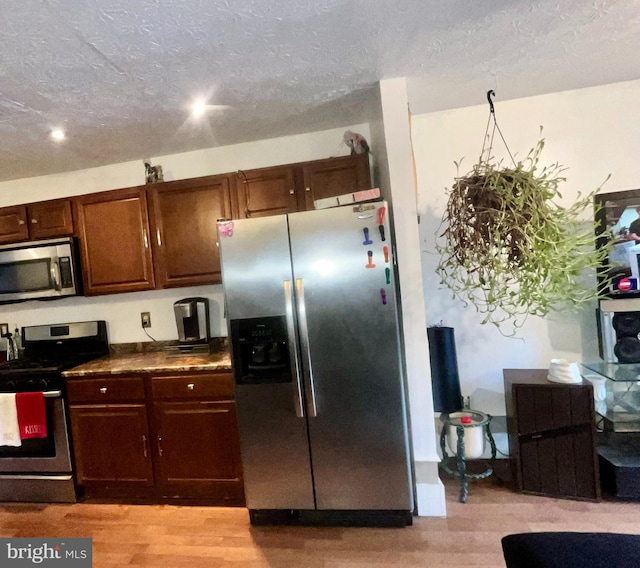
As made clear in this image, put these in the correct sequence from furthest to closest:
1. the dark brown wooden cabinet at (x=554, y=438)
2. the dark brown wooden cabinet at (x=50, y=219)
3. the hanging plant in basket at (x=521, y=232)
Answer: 1. the dark brown wooden cabinet at (x=50, y=219)
2. the dark brown wooden cabinet at (x=554, y=438)
3. the hanging plant in basket at (x=521, y=232)

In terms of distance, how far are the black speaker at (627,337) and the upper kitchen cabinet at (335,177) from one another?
5.45 ft

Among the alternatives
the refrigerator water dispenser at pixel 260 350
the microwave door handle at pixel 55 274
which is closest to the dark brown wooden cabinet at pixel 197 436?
the refrigerator water dispenser at pixel 260 350

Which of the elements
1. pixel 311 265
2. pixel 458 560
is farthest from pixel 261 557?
pixel 311 265

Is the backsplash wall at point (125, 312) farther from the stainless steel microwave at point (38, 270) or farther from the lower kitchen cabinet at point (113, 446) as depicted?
the lower kitchen cabinet at point (113, 446)

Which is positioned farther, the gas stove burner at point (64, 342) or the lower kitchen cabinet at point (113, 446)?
the gas stove burner at point (64, 342)

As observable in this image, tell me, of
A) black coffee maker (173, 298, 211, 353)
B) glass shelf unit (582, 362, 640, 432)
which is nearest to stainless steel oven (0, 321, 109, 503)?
black coffee maker (173, 298, 211, 353)

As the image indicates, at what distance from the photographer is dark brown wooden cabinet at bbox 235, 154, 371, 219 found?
2.46 metres

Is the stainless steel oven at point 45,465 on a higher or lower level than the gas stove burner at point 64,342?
lower

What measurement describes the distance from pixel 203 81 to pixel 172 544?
2.40 metres

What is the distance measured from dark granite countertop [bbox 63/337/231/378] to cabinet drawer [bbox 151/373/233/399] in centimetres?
5

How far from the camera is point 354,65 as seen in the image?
1.86 m

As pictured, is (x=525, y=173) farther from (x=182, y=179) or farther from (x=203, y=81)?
(x=182, y=179)

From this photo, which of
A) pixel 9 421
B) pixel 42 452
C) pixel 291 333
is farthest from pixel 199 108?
pixel 42 452

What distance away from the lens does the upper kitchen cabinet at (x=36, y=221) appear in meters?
2.82
